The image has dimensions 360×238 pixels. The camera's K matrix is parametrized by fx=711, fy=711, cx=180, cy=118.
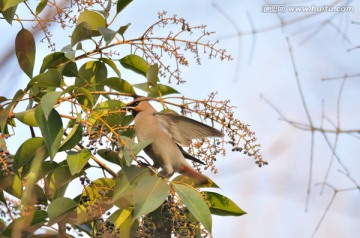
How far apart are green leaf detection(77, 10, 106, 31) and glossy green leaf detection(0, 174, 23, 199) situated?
0.57 metres

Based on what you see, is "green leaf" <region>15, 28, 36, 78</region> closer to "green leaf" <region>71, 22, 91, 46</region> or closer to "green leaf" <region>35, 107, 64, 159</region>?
"green leaf" <region>71, 22, 91, 46</region>

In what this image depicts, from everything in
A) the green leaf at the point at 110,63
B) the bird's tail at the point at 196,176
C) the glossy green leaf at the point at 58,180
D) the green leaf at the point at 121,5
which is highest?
the green leaf at the point at 121,5

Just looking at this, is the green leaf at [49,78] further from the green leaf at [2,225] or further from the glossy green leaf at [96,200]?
the green leaf at [2,225]

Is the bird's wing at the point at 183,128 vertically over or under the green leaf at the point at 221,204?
over

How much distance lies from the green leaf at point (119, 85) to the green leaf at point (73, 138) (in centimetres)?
30

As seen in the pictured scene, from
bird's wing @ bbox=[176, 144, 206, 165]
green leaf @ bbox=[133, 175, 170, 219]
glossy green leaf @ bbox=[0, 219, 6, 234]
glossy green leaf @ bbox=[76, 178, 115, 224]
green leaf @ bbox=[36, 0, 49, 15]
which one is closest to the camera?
green leaf @ bbox=[133, 175, 170, 219]

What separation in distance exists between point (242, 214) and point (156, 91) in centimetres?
58

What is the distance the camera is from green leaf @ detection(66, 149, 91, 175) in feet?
7.08

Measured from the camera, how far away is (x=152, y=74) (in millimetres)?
2438

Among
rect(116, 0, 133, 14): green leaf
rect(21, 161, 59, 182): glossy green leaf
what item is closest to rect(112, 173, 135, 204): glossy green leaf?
rect(21, 161, 59, 182): glossy green leaf

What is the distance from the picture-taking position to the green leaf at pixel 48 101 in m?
2.09

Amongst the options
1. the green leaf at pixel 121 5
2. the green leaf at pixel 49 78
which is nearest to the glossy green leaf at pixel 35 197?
the green leaf at pixel 49 78

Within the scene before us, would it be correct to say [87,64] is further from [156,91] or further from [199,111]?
[199,111]

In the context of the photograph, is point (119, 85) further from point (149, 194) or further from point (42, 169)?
point (149, 194)
